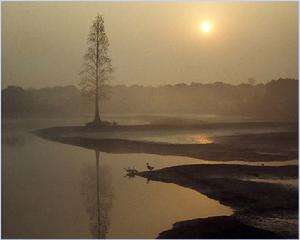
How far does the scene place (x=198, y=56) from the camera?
2.05 meters

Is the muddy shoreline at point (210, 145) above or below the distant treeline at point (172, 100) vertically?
below

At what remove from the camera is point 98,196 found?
200cm

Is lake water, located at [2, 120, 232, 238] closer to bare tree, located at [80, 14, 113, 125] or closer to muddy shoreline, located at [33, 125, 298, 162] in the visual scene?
muddy shoreline, located at [33, 125, 298, 162]

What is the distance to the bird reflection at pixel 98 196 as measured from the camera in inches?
77.8

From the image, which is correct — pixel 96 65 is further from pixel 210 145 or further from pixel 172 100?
pixel 210 145

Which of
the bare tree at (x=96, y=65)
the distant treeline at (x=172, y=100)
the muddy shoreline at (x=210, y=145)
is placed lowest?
the muddy shoreline at (x=210, y=145)

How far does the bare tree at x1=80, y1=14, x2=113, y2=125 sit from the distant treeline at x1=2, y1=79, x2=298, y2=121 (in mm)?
43

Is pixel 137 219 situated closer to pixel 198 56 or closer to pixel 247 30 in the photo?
pixel 198 56

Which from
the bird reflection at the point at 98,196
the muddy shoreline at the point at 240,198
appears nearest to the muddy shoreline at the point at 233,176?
the muddy shoreline at the point at 240,198

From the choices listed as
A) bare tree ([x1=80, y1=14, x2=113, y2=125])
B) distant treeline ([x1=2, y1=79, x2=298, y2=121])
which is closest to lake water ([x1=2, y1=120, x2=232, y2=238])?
distant treeline ([x1=2, y1=79, x2=298, y2=121])

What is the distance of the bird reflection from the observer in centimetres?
198

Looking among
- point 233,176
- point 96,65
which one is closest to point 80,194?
point 96,65

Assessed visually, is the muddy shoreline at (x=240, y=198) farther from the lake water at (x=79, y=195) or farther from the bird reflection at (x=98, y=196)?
the bird reflection at (x=98, y=196)

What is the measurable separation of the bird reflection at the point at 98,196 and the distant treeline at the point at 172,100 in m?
0.28
